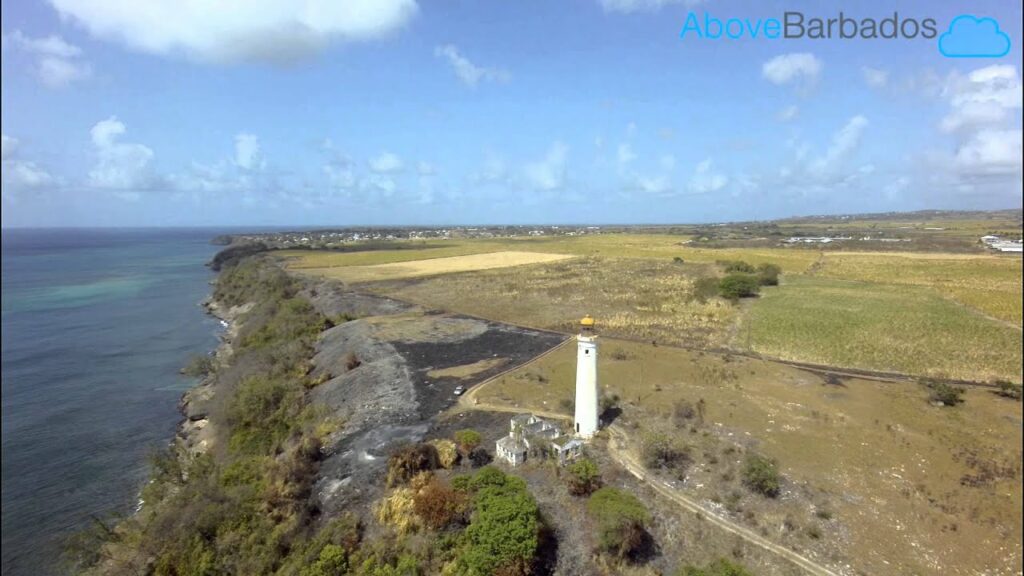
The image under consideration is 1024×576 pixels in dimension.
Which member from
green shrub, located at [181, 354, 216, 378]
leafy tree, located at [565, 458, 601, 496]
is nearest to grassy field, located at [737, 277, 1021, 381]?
leafy tree, located at [565, 458, 601, 496]

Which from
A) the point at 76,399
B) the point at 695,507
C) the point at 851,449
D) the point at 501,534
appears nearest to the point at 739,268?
the point at 851,449

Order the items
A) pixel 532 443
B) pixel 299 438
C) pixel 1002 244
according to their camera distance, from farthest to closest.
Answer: pixel 1002 244 → pixel 299 438 → pixel 532 443

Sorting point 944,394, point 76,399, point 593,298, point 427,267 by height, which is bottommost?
point 76,399

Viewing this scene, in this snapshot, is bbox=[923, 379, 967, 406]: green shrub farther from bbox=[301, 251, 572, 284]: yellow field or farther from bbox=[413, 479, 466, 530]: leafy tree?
bbox=[301, 251, 572, 284]: yellow field

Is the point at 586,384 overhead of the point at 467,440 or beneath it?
overhead

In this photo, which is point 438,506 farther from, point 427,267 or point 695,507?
point 427,267

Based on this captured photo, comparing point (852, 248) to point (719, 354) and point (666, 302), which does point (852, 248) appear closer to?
point (666, 302)

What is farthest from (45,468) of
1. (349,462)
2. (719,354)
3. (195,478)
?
(719,354)
